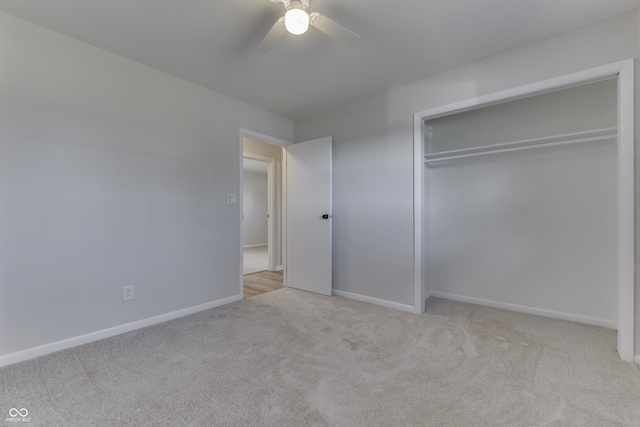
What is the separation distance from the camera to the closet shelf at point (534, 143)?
2337 mm

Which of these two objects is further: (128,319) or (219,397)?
(128,319)

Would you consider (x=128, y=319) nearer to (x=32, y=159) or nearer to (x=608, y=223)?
(x=32, y=159)

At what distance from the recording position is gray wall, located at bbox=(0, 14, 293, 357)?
6.27 ft

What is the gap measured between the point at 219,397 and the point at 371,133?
110 inches

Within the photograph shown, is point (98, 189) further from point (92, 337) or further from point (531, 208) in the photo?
point (531, 208)

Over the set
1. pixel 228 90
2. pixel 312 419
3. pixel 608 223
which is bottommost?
pixel 312 419

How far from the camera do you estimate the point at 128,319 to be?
241cm

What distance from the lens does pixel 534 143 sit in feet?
8.59

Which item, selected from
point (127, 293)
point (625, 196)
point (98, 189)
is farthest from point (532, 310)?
point (98, 189)

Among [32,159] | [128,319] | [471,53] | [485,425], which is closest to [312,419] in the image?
[485,425]

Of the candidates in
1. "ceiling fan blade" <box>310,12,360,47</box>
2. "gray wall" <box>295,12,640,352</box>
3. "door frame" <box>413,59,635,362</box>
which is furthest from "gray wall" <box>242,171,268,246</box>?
"door frame" <box>413,59,635,362</box>

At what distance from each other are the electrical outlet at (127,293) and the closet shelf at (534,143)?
321 cm

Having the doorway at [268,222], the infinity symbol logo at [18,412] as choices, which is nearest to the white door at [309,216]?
the doorway at [268,222]

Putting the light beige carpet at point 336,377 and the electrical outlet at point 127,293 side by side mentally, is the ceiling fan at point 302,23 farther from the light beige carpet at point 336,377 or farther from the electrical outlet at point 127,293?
the electrical outlet at point 127,293
